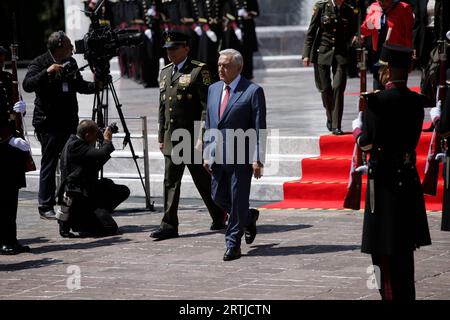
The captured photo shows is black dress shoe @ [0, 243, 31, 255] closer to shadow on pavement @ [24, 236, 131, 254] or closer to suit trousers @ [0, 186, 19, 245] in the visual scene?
suit trousers @ [0, 186, 19, 245]

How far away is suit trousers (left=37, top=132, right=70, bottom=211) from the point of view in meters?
13.3

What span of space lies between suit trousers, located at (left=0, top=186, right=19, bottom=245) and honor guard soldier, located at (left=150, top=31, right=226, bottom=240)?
138 cm

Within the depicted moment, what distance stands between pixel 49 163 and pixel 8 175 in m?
2.23

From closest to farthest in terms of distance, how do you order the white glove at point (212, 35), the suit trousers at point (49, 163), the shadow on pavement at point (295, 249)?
the shadow on pavement at point (295, 249)
the suit trousers at point (49, 163)
the white glove at point (212, 35)

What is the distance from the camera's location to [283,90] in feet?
68.6

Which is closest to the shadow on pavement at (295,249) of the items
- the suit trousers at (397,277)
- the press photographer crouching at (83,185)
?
the press photographer crouching at (83,185)

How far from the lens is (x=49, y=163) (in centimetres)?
1331

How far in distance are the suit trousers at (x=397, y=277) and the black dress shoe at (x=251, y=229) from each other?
114 inches

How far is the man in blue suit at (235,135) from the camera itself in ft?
34.3

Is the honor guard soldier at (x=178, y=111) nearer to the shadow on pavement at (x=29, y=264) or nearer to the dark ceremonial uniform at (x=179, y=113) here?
the dark ceremonial uniform at (x=179, y=113)

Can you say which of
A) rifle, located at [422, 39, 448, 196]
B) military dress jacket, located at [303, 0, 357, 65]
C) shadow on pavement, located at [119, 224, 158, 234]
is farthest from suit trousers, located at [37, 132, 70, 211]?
rifle, located at [422, 39, 448, 196]

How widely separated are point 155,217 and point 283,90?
8203 millimetres

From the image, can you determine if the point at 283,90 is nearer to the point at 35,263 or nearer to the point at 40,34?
the point at 35,263
